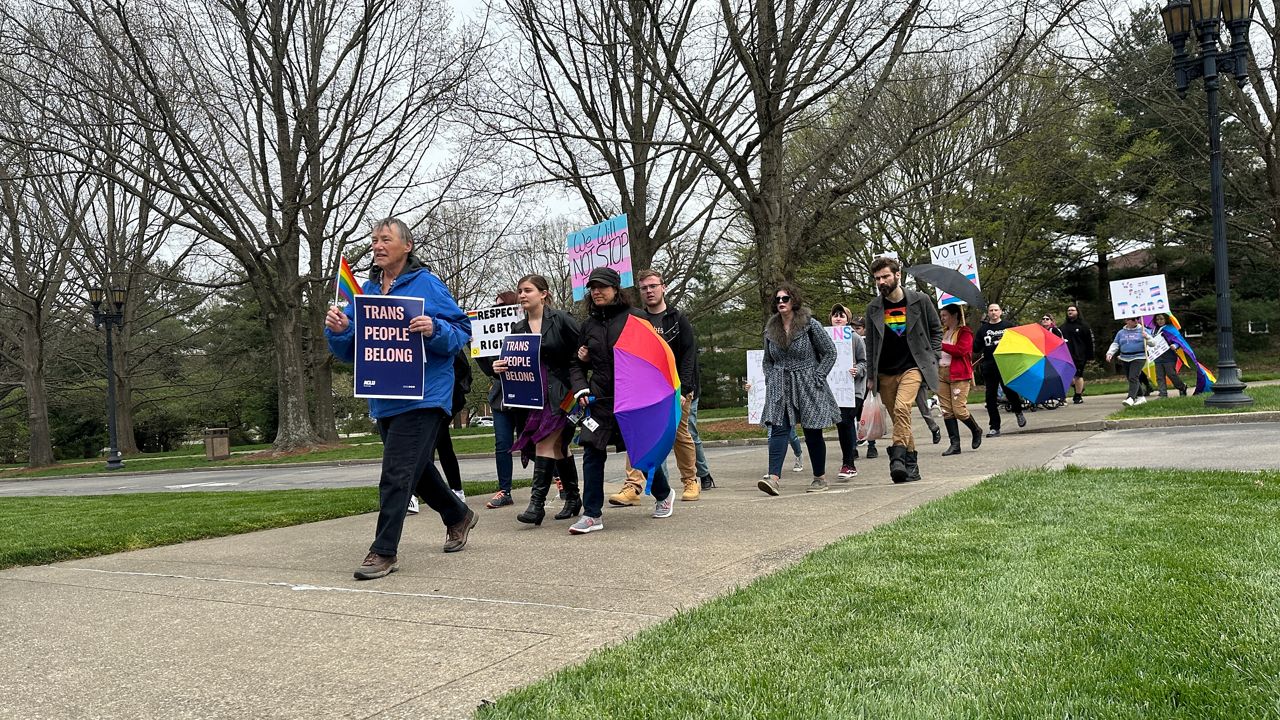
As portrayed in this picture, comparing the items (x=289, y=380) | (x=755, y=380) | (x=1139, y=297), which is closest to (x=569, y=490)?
(x=755, y=380)

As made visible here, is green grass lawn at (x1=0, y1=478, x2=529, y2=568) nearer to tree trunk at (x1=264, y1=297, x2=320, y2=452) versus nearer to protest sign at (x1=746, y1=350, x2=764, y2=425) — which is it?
protest sign at (x1=746, y1=350, x2=764, y2=425)

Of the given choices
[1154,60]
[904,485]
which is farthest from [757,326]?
[904,485]

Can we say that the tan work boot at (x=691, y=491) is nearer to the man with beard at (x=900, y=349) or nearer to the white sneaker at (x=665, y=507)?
the white sneaker at (x=665, y=507)

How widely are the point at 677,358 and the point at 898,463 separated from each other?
236 cm

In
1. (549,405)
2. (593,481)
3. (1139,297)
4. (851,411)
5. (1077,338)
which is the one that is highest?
(1139,297)

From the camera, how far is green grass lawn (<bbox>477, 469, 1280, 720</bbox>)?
8.25 ft

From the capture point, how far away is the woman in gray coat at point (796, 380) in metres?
8.09

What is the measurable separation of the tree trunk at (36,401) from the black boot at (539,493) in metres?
30.9

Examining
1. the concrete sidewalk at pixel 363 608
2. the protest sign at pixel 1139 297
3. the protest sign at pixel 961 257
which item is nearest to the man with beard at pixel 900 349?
the concrete sidewalk at pixel 363 608

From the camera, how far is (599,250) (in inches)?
414

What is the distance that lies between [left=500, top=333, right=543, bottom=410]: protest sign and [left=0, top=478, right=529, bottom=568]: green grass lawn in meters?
2.53

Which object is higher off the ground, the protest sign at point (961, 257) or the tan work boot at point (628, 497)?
the protest sign at point (961, 257)

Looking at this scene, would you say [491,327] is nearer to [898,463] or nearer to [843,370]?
[843,370]

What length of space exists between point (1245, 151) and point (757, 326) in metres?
20.2
